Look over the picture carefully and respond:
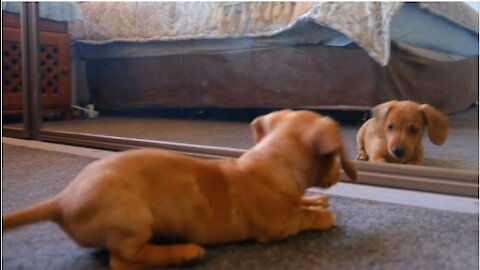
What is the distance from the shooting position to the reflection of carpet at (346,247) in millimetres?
676

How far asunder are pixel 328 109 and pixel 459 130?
57 cm

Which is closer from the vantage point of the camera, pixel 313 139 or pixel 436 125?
pixel 313 139

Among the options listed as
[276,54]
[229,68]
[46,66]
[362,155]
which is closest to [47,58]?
[46,66]

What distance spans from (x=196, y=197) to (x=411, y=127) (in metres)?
0.87

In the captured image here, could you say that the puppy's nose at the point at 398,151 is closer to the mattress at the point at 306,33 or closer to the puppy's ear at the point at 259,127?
the puppy's ear at the point at 259,127

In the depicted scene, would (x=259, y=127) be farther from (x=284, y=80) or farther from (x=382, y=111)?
(x=284, y=80)

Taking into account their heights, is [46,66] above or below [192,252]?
above

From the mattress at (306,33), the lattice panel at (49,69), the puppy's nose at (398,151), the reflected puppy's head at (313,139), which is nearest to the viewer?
the reflected puppy's head at (313,139)

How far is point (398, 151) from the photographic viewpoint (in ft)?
4.38

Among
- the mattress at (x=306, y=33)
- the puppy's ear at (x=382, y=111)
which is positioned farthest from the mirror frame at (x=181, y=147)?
the mattress at (x=306, y=33)

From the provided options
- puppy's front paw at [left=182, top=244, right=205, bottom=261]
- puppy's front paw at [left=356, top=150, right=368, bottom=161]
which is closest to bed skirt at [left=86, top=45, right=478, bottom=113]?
puppy's front paw at [left=356, top=150, right=368, bottom=161]

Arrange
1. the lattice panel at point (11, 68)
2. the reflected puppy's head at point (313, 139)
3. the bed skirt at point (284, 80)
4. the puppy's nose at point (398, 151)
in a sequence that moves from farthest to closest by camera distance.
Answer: the lattice panel at point (11, 68) < the bed skirt at point (284, 80) < the puppy's nose at point (398, 151) < the reflected puppy's head at point (313, 139)

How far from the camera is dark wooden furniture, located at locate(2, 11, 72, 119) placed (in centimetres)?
229

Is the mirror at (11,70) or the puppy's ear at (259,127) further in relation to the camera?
the mirror at (11,70)
